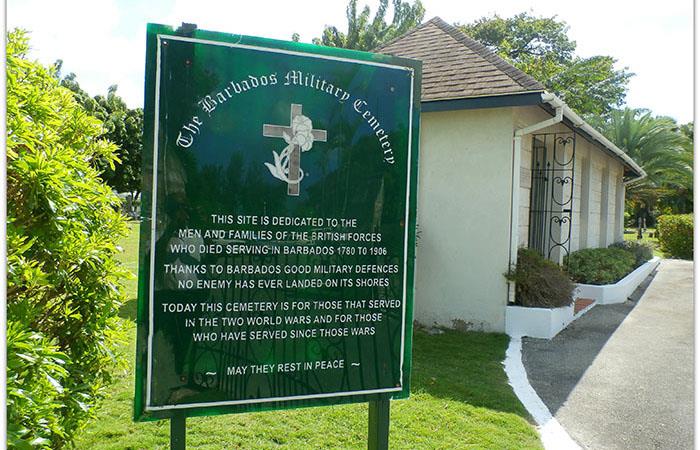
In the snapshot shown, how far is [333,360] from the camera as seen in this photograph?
2.93 metres

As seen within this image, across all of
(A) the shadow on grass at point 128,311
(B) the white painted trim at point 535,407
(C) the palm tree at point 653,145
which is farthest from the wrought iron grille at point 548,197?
(C) the palm tree at point 653,145

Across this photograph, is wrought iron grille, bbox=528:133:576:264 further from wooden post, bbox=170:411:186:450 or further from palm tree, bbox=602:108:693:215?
palm tree, bbox=602:108:693:215

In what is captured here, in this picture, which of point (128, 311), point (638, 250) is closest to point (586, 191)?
point (638, 250)

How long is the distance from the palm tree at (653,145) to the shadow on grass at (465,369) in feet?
75.3

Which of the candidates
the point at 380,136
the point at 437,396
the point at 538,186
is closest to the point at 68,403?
the point at 380,136

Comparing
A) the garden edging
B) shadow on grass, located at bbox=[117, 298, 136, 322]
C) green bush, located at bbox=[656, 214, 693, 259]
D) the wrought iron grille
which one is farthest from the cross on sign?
green bush, located at bbox=[656, 214, 693, 259]

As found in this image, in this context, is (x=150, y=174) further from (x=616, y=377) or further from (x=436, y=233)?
(x=436, y=233)

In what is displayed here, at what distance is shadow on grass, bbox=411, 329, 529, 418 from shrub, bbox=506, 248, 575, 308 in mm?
706

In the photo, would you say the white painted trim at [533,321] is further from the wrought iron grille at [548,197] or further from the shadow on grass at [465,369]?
the wrought iron grille at [548,197]

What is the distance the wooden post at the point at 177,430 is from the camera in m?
2.68

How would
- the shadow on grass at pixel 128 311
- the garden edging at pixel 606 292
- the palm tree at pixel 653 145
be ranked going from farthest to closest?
1. the palm tree at pixel 653 145
2. the garden edging at pixel 606 292
3. the shadow on grass at pixel 128 311

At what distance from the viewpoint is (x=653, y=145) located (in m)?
26.7

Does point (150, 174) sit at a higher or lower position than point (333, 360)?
higher

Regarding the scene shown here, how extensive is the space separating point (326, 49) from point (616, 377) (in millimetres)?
5149
